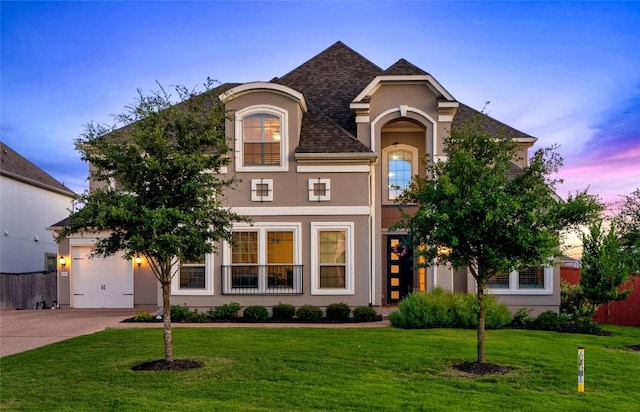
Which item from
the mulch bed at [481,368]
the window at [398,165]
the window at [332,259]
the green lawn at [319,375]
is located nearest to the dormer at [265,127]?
the window at [332,259]

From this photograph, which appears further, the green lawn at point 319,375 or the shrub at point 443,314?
the shrub at point 443,314

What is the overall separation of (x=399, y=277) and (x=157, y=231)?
11788 millimetres

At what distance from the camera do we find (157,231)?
955cm

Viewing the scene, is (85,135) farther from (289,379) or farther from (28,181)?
(28,181)

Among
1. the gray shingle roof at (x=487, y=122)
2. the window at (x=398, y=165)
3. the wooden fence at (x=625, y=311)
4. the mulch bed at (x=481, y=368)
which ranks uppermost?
the gray shingle roof at (x=487, y=122)

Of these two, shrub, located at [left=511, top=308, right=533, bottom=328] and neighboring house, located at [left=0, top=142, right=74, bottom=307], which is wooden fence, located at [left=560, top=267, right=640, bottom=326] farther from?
neighboring house, located at [left=0, top=142, right=74, bottom=307]

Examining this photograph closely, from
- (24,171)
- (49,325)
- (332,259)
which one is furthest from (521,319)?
(24,171)

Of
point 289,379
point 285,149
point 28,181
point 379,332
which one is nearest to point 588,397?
point 289,379

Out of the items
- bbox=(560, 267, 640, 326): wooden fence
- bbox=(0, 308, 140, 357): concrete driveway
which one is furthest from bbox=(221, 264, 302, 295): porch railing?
bbox=(560, 267, 640, 326): wooden fence

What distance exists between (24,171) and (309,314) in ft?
61.9

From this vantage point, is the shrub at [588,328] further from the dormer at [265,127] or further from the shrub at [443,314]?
the dormer at [265,127]

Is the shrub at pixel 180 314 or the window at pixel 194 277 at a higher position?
the window at pixel 194 277

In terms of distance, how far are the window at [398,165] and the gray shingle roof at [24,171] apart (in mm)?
16969

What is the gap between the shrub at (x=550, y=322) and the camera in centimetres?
1534
